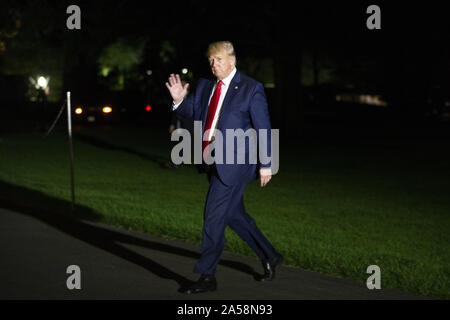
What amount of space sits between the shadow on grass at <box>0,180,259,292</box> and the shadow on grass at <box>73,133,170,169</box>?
5.92m

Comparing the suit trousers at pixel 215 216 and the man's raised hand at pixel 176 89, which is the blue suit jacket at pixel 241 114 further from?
the man's raised hand at pixel 176 89

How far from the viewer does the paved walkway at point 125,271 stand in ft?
20.2

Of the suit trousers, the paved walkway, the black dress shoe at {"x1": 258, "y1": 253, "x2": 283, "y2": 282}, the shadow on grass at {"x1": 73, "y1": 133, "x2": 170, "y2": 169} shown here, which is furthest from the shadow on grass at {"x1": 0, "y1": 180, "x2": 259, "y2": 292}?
the shadow on grass at {"x1": 73, "y1": 133, "x2": 170, "y2": 169}

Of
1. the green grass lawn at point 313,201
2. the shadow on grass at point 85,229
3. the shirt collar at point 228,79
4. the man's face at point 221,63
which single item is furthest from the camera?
the green grass lawn at point 313,201

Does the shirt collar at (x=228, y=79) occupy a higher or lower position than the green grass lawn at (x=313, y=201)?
higher

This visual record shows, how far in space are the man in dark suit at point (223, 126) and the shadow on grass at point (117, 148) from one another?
38.3ft

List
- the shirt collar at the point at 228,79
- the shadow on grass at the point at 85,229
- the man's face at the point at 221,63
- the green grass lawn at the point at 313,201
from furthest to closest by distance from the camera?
the green grass lawn at the point at 313,201
the shadow on grass at the point at 85,229
the shirt collar at the point at 228,79
the man's face at the point at 221,63

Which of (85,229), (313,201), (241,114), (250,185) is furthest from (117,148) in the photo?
(241,114)

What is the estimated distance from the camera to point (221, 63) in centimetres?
608

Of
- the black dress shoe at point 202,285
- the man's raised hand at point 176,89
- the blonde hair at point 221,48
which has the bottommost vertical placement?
the black dress shoe at point 202,285

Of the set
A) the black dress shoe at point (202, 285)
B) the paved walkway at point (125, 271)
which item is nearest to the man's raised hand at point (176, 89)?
the black dress shoe at point (202, 285)

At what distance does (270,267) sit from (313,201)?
588 cm

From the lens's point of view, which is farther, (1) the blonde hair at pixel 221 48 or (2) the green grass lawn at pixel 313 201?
(2) the green grass lawn at pixel 313 201

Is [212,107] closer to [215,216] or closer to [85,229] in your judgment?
[215,216]
